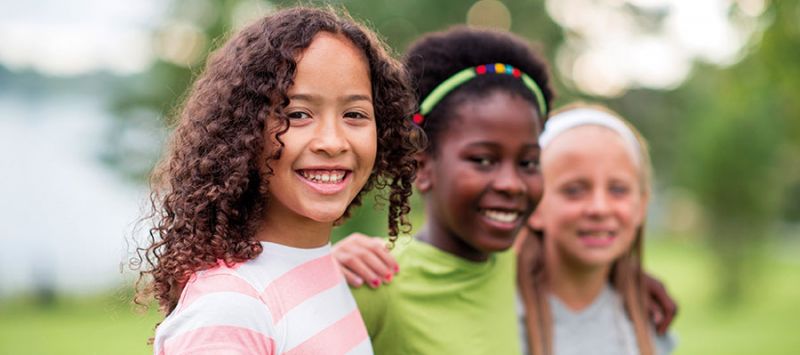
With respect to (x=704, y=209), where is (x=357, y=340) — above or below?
above

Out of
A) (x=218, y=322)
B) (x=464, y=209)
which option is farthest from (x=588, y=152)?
(x=218, y=322)

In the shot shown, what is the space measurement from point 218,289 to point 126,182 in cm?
1204

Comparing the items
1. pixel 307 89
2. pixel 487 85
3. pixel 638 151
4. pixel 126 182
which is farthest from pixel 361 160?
pixel 126 182

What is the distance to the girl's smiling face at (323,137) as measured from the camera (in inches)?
→ 64.7

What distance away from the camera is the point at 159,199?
1834 millimetres

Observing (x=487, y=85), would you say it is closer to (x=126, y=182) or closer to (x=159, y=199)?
(x=159, y=199)

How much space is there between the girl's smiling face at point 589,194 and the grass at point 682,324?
7.24 m

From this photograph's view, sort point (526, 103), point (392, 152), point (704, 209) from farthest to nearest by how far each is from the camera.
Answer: point (704, 209), point (526, 103), point (392, 152)

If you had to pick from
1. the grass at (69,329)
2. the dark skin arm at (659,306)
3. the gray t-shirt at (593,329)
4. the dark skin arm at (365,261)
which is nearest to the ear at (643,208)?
the dark skin arm at (659,306)

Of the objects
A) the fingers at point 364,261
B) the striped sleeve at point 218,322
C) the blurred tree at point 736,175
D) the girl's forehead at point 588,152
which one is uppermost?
the girl's forehead at point 588,152

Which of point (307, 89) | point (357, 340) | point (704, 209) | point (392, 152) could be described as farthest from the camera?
point (704, 209)

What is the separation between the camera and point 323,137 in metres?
1.64

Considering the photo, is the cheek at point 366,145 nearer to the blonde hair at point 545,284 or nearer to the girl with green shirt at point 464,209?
the girl with green shirt at point 464,209

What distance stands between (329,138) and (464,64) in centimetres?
102
